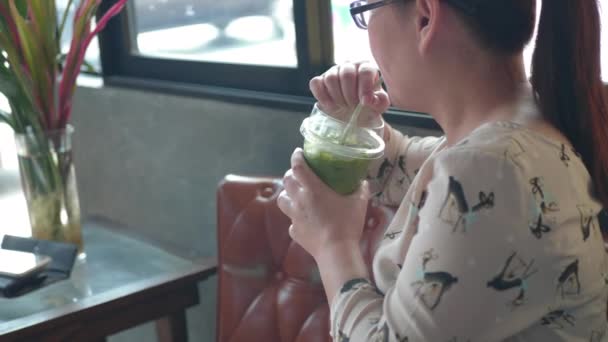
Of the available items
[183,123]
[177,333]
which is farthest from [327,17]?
[177,333]

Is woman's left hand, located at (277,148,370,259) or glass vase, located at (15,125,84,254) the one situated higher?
woman's left hand, located at (277,148,370,259)

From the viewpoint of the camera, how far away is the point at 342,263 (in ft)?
3.01

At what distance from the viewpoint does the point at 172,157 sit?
2076 mm

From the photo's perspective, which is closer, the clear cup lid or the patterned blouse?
the patterned blouse

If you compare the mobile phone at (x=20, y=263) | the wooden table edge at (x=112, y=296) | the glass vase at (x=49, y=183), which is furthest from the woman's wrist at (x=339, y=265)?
the glass vase at (x=49, y=183)

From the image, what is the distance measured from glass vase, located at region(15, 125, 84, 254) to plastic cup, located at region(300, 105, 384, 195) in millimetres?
853

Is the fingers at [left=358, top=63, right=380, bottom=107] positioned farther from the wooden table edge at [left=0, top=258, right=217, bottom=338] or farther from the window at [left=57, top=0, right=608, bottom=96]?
the wooden table edge at [left=0, top=258, right=217, bottom=338]

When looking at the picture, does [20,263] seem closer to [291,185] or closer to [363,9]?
[291,185]

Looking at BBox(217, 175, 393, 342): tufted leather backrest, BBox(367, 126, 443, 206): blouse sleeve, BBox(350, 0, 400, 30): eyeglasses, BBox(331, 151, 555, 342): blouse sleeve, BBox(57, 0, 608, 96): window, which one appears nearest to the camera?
BBox(331, 151, 555, 342): blouse sleeve

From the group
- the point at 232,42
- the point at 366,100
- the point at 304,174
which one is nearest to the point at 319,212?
the point at 304,174

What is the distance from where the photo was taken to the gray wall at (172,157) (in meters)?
1.83

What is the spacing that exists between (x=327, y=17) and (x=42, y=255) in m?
0.75

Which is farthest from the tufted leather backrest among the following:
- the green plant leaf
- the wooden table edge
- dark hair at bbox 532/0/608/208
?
dark hair at bbox 532/0/608/208

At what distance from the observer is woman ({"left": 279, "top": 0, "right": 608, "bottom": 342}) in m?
0.77
